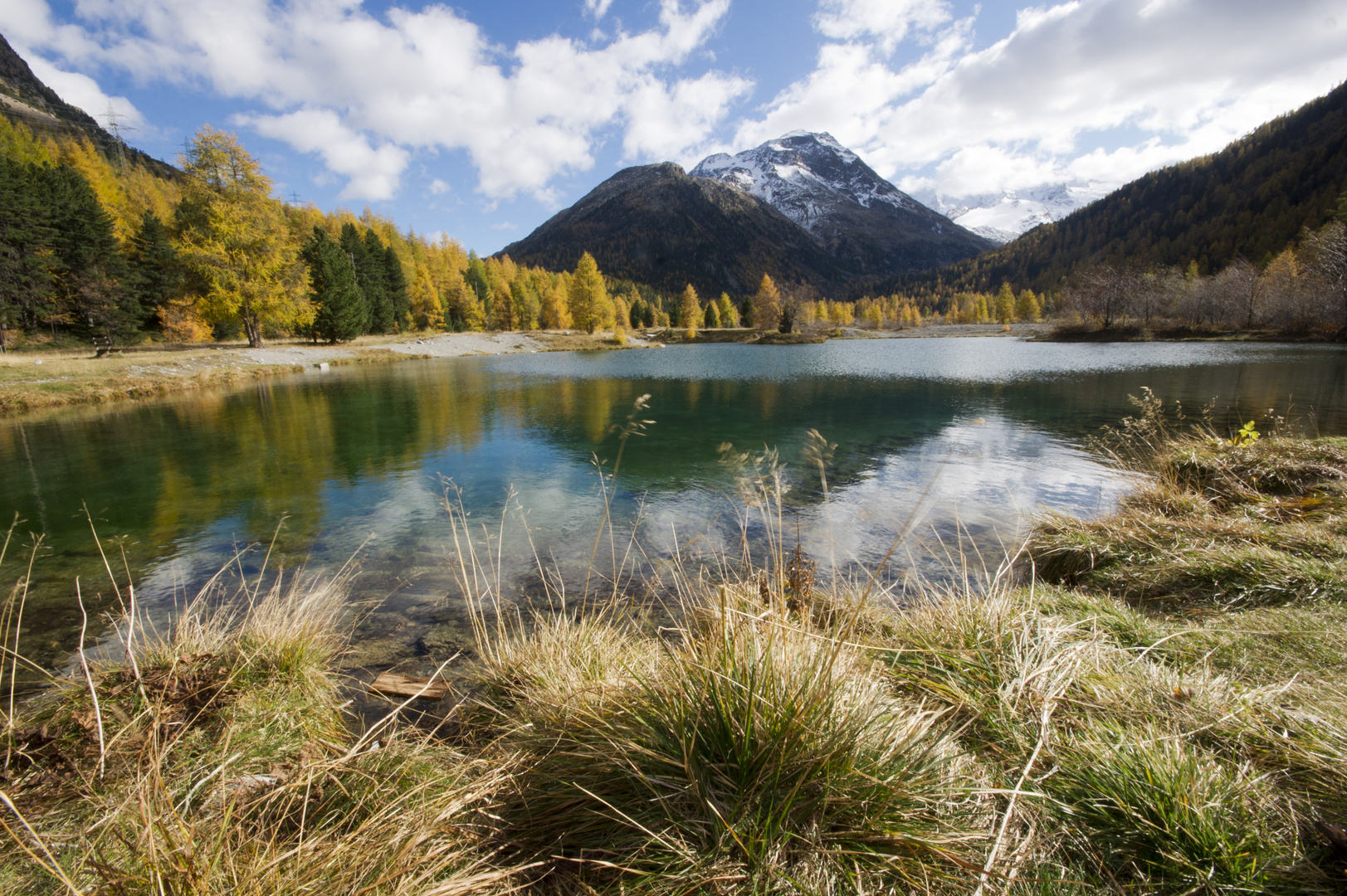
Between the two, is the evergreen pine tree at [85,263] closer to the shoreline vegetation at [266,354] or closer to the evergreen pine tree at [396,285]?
the shoreline vegetation at [266,354]

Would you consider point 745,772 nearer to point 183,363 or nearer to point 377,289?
point 183,363

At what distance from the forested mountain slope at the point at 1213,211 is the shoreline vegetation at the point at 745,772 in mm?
125334

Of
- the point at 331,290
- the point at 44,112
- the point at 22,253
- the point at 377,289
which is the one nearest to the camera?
the point at 22,253

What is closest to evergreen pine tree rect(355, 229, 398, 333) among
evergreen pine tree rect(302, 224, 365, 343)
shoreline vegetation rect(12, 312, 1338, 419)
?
shoreline vegetation rect(12, 312, 1338, 419)

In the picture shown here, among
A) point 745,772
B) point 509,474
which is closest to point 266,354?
point 509,474

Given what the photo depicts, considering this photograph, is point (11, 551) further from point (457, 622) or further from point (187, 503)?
point (457, 622)

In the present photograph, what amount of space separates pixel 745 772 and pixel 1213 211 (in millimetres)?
173943

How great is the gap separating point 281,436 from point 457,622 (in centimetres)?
1288

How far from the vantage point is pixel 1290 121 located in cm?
12194

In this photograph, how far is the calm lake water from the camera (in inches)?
243

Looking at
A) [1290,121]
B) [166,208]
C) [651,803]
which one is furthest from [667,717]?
[1290,121]

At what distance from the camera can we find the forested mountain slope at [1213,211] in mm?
95812

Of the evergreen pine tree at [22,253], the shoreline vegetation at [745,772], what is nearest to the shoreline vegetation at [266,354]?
the evergreen pine tree at [22,253]

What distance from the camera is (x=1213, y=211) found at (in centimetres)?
11375
